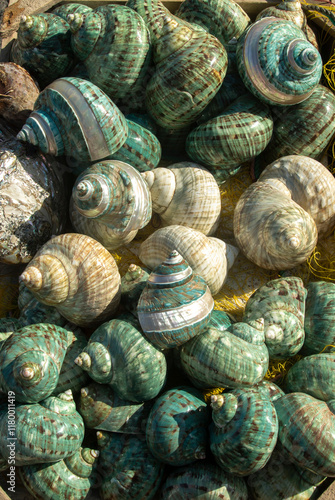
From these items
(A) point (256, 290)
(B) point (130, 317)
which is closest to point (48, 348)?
(B) point (130, 317)

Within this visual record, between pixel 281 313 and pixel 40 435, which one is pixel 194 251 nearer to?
pixel 281 313

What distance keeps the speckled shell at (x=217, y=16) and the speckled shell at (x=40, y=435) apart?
2816mm

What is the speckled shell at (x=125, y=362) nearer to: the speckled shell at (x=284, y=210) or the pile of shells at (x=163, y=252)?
the pile of shells at (x=163, y=252)

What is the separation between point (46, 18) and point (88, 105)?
0.97 metres

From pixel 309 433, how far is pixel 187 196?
1.64 m

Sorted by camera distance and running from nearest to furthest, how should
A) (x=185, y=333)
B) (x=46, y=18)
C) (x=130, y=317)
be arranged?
1. (x=185, y=333)
2. (x=130, y=317)
3. (x=46, y=18)

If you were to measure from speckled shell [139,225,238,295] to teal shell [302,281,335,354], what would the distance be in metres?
0.59

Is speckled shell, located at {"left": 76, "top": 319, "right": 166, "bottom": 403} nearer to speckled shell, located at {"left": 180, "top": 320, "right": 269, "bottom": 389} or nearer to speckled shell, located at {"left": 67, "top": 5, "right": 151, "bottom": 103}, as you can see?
speckled shell, located at {"left": 180, "top": 320, "right": 269, "bottom": 389}

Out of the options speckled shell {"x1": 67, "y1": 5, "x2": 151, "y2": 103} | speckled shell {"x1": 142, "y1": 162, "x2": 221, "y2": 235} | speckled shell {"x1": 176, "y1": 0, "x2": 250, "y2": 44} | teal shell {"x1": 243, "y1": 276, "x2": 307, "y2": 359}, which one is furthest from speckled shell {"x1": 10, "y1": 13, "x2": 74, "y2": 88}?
teal shell {"x1": 243, "y1": 276, "x2": 307, "y2": 359}

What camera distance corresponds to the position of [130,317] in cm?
279

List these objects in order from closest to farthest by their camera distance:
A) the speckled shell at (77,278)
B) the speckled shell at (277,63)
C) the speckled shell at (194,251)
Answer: the speckled shell at (77,278) < the speckled shell at (194,251) < the speckled shell at (277,63)

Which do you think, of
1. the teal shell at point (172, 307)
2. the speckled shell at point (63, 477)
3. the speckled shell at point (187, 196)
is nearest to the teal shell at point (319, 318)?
the teal shell at point (172, 307)

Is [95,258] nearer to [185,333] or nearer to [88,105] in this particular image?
[185,333]

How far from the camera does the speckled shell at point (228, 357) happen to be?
2.55 meters
